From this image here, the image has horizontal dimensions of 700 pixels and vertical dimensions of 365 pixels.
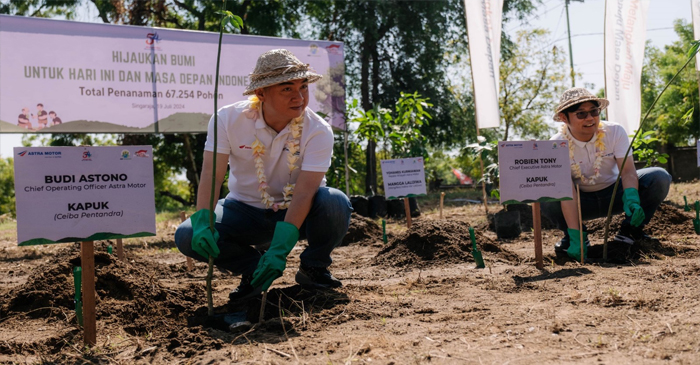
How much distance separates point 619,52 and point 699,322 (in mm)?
7215

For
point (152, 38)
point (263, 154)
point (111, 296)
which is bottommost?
point (111, 296)

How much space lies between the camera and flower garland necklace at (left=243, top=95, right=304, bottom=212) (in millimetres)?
2994

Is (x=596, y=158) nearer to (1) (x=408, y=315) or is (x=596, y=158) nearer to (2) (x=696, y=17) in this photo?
(1) (x=408, y=315)

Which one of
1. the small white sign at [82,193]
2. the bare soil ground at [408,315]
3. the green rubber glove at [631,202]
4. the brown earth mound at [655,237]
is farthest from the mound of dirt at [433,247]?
the small white sign at [82,193]

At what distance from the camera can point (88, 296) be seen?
2.22m

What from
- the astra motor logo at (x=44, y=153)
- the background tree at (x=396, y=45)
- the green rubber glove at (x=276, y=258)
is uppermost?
the background tree at (x=396, y=45)

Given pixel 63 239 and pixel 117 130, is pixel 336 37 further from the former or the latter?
pixel 63 239

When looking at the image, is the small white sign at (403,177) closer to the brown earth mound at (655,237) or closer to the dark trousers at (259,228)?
the brown earth mound at (655,237)

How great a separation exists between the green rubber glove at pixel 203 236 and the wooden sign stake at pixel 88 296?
0.46m

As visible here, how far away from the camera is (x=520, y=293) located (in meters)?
2.81

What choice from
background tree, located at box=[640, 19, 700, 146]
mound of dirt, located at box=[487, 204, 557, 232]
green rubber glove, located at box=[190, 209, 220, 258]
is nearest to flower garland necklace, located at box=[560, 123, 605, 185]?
mound of dirt, located at box=[487, 204, 557, 232]

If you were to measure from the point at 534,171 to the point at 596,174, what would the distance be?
81cm

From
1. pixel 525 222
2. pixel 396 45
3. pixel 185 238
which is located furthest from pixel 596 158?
pixel 396 45

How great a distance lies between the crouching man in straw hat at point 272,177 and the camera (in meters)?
2.84
